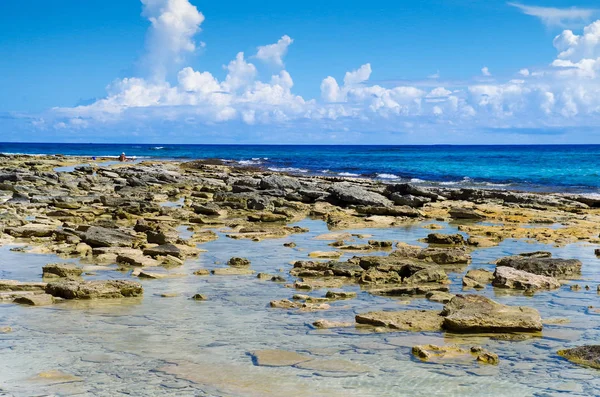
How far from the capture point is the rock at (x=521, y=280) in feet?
38.3

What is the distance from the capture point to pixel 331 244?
1655 centimetres

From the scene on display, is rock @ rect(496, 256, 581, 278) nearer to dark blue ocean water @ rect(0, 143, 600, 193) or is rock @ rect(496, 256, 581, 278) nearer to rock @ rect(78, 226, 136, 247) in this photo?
rock @ rect(78, 226, 136, 247)

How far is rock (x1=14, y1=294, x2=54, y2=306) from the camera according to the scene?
32.7ft

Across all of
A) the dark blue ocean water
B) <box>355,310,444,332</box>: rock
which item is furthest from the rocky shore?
the dark blue ocean water

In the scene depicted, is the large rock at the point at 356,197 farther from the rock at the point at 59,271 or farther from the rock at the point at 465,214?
the rock at the point at 59,271

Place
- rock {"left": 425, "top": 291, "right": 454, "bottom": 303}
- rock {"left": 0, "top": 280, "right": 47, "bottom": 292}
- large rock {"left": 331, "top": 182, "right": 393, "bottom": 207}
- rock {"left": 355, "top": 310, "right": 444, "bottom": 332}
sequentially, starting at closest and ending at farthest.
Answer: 1. rock {"left": 355, "top": 310, "right": 444, "bottom": 332}
2. rock {"left": 425, "top": 291, "right": 454, "bottom": 303}
3. rock {"left": 0, "top": 280, "right": 47, "bottom": 292}
4. large rock {"left": 331, "top": 182, "right": 393, "bottom": 207}

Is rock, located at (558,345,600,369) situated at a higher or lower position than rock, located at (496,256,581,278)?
lower

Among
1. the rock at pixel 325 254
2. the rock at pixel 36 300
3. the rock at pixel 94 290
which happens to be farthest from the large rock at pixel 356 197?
the rock at pixel 36 300

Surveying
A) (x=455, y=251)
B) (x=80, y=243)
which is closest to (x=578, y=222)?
(x=455, y=251)

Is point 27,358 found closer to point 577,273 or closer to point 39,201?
point 577,273

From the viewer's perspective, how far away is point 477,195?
98.0 feet

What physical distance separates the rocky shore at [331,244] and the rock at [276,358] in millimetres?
22

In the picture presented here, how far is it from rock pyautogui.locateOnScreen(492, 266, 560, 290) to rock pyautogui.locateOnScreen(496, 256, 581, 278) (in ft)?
2.25

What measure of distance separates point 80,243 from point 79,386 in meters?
8.92
